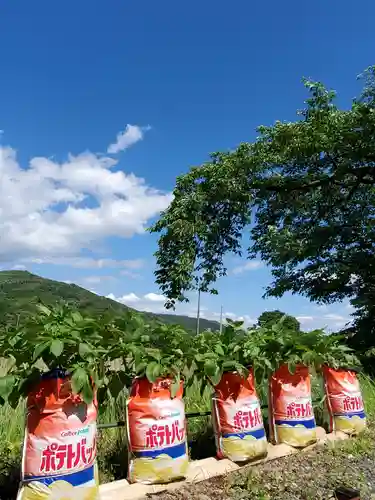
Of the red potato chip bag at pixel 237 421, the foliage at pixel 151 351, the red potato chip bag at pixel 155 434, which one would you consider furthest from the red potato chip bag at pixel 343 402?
the red potato chip bag at pixel 155 434

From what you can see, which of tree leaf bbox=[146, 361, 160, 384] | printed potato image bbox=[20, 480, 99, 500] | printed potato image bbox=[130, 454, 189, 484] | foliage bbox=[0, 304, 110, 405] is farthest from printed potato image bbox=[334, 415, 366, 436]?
printed potato image bbox=[20, 480, 99, 500]

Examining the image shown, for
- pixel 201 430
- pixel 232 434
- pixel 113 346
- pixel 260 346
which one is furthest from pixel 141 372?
pixel 201 430

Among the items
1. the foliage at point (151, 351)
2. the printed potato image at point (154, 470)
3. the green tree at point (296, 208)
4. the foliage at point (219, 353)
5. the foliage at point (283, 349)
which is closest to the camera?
the printed potato image at point (154, 470)

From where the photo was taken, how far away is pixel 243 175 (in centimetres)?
1073

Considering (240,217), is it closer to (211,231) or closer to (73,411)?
(211,231)

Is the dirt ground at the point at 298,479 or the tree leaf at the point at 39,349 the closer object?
the tree leaf at the point at 39,349

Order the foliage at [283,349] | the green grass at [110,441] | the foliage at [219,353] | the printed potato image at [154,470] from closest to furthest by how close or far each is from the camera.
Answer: the printed potato image at [154,470] → the green grass at [110,441] → the foliage at [219,353] → the foliage at [283,349]

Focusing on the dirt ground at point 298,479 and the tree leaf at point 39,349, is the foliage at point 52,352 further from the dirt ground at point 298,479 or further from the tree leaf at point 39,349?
the dirt ground at point 298,479

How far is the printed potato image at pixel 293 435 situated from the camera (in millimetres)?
3432

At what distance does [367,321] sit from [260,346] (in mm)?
6789

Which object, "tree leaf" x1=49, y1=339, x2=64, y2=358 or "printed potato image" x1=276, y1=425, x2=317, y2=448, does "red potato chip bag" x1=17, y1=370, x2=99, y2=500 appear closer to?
"tree leaf" x1=49, y1=339, x2=64, y2=358

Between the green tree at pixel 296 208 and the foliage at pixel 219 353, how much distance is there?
645 cm

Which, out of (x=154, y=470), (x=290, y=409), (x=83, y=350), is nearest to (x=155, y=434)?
(x=154, y=470)

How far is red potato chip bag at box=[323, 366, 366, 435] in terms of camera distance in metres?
3.89
